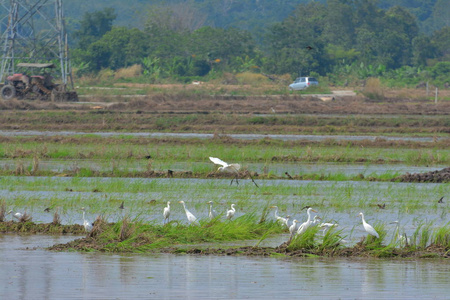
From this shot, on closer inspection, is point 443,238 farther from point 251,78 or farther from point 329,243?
point 251,78

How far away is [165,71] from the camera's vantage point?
226 feet

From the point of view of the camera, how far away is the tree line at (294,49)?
6975 centimetres

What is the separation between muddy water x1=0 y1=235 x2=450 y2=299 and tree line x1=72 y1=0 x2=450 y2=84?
179ft

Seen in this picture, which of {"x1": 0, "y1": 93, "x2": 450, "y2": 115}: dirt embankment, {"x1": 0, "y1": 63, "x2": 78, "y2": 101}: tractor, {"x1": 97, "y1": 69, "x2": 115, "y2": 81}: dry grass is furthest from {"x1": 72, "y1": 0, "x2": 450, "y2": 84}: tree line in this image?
{"x1": 0, "y1": 63, "x2": 78, "y2": 101}: tractor

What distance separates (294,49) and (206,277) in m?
61.2

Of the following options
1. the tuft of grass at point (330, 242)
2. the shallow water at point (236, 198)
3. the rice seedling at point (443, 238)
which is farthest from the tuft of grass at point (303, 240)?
the rice seedling at point (443, 238)

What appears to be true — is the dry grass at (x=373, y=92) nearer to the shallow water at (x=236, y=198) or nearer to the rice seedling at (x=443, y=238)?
the shallow water at (x=236, y=198)

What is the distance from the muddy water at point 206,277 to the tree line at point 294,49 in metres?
54.6

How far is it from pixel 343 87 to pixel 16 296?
185 ft

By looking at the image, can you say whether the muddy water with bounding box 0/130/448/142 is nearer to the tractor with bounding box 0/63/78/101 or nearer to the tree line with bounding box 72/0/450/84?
the tractor with bounding box 0/63/78/101

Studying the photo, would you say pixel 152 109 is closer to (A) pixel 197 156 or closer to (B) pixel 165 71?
(A) pixel 197 156

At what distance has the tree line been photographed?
229 feet

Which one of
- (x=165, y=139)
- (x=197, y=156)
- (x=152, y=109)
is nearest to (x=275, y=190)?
(x=197, y=156)

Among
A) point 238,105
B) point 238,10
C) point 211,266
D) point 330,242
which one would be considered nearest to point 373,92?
point 238,105
